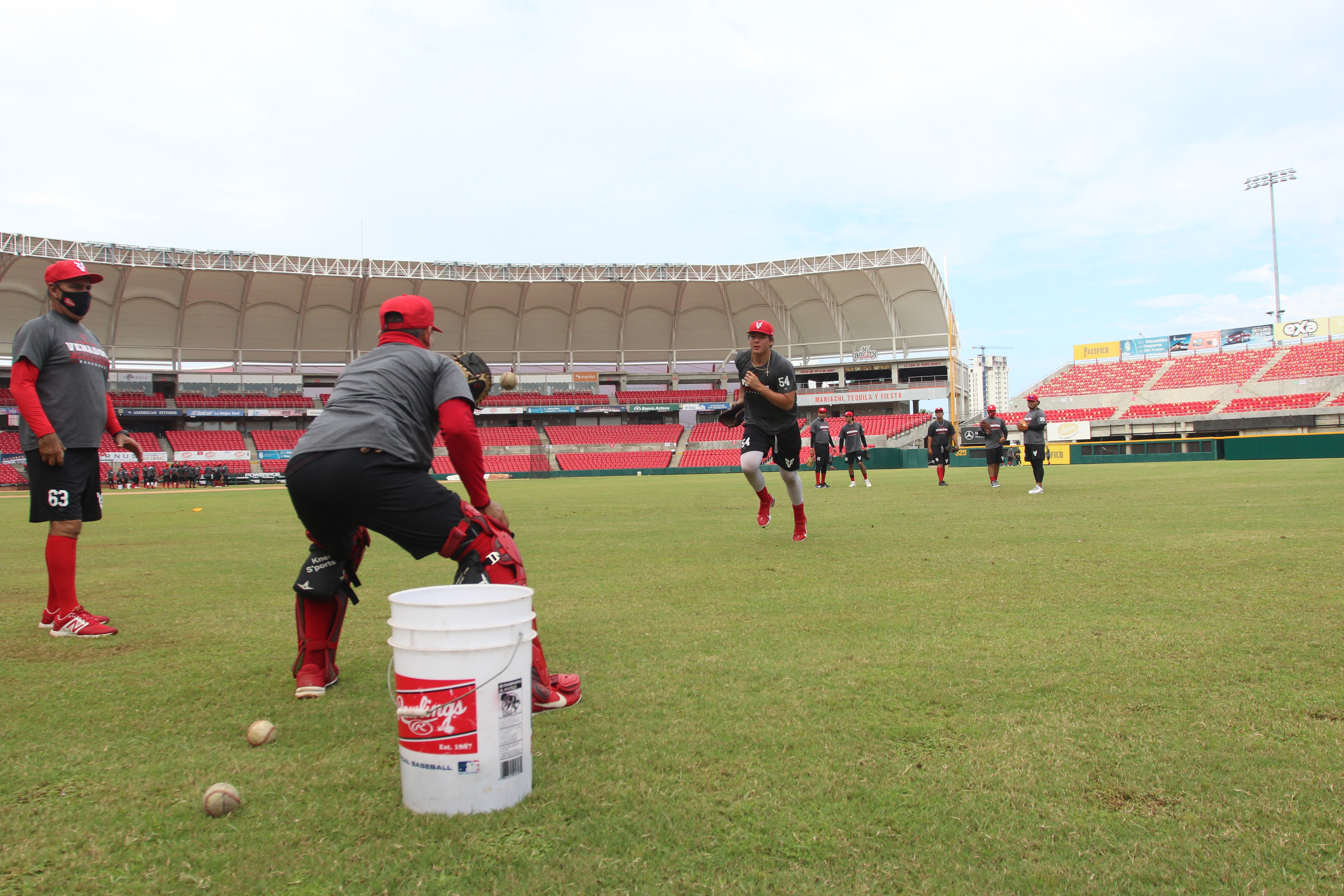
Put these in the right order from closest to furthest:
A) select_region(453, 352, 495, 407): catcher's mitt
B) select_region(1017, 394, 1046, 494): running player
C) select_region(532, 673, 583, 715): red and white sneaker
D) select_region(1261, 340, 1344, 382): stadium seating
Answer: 1. select_region(532, 673, 583, 715): red and white sneaker
2. select_region(453, 352, 495, 407): catcher's mitt
3. select_region(1017, 394, 1046, 494): running player
4. select_region(1261, 340, 1344, 382): stadium seating

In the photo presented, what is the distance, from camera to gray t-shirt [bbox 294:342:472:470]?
2.87 m

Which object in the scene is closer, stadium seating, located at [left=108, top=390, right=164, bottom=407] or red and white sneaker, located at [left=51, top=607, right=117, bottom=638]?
red and white sneaker, located at [left=51, top=607, right=117, bottom=638]

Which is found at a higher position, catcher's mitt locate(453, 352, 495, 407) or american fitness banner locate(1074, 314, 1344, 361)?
american fitness banner locate(1074, 314, 1344, 361)

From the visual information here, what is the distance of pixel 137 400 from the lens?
4903 cm

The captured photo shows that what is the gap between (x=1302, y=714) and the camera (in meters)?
2.45

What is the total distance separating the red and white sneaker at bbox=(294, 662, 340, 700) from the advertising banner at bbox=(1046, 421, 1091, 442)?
39.8 metres

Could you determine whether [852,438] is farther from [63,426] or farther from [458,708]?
[458,708]

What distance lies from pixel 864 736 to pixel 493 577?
137 centimetres

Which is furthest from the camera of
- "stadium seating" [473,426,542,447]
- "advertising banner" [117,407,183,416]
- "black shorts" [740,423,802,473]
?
"stadium seating" [473,426,542,447]

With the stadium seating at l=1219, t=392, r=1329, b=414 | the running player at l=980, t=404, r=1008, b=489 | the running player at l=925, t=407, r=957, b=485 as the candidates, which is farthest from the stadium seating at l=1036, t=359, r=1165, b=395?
the running player at l=980, t=404, r=1008, b=489

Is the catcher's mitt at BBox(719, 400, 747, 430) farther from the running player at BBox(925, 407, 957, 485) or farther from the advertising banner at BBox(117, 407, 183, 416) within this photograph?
the advertising banner at BBox(117, 407, 183, 416)

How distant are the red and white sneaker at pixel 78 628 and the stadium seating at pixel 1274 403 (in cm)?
5875

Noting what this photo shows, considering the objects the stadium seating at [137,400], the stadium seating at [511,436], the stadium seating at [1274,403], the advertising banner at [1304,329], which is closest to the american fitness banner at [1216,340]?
the advertising banner at [1304,329]

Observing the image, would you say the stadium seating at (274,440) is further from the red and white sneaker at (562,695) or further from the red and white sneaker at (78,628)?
the red and white sneaker at (562,695)
